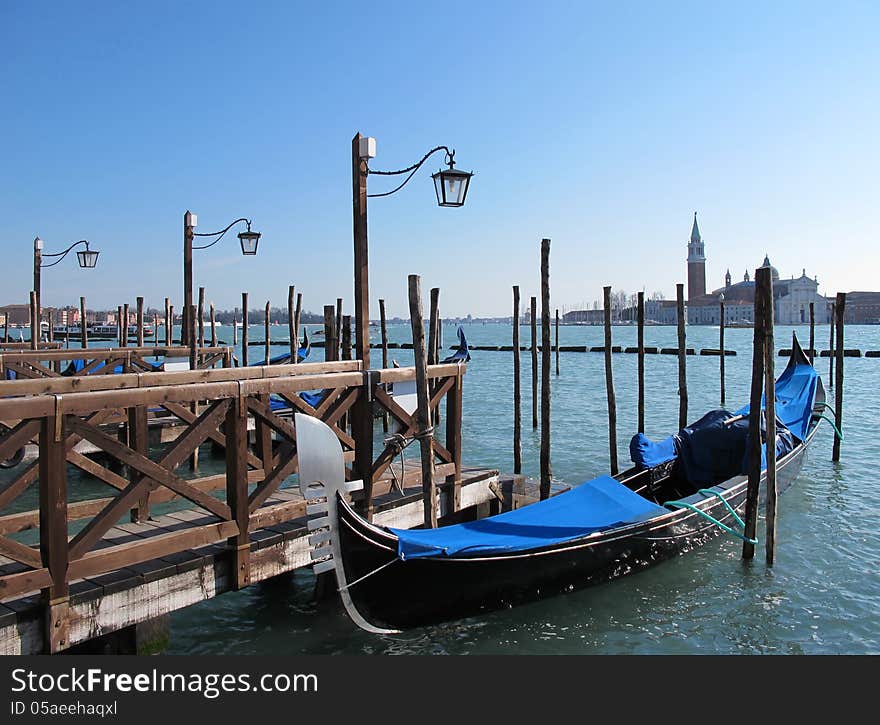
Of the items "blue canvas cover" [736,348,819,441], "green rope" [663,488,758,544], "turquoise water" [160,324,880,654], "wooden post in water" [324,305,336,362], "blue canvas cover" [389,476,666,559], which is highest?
"wooden post in water" [324,305,336,362]

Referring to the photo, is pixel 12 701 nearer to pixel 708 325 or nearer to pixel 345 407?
pixel 345 407

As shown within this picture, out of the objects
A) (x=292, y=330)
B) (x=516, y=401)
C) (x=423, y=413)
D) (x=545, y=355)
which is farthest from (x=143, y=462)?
(x=292, y=330)

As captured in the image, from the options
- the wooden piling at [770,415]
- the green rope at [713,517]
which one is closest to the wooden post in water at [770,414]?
the wooden piling at [770,415]

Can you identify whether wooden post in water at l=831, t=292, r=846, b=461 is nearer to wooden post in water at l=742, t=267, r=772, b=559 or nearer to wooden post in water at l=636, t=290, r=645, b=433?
wooden post in water at l=636, t=290, r=645, b=433

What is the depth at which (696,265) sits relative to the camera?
4628 inches

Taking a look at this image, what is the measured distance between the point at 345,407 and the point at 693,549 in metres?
3.25

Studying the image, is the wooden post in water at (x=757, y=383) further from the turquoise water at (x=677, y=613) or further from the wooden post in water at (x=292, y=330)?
the wooden post in water at (x=292, y=330)

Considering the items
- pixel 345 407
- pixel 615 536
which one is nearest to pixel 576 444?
pixel 615 536

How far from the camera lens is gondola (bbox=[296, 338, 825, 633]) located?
Result: 392 centimetres

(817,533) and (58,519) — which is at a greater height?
(58,519)

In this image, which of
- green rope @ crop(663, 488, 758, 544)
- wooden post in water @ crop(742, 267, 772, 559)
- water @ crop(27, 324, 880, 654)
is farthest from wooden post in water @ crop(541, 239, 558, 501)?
wooden post in water @ crop(742, 267, 772, 559)

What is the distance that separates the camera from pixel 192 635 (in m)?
4.71

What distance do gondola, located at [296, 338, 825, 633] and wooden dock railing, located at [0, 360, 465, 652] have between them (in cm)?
42

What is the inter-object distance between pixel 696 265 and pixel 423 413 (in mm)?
120665
